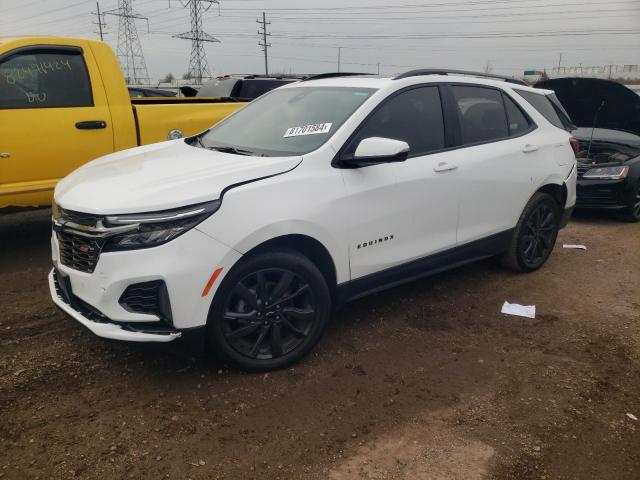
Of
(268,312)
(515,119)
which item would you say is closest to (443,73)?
(515,119)

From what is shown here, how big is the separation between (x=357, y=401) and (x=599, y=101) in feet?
22.5

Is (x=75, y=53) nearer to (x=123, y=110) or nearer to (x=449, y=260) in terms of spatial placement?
(x=123, y=110)

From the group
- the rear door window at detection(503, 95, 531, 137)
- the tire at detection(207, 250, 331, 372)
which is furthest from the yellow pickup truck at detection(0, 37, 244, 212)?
the rear door window at detection(503, 95, 531, 137)

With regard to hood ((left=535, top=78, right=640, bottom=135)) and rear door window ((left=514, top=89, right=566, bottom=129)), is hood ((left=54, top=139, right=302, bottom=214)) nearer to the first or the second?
rear door window ((left=514, top=89, right=566, bottom=129))

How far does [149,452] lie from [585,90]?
Result: 7643mm

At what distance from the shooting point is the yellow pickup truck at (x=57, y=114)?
4.55 m

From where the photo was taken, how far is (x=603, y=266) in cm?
546

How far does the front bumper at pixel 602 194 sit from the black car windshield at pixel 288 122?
4.91 m

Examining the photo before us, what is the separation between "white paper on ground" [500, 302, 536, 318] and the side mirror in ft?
5.90

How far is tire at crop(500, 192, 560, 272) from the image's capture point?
4781 mm

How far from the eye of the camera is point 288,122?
371 centimetres

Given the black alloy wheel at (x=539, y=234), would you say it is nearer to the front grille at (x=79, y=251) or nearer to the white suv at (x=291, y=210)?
the white suv at (x=291, y=210)

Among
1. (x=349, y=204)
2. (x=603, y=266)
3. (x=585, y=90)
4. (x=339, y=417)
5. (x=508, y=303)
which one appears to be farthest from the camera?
(x=585, y=90)

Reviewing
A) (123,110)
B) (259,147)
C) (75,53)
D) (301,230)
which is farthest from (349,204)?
(75,53)
